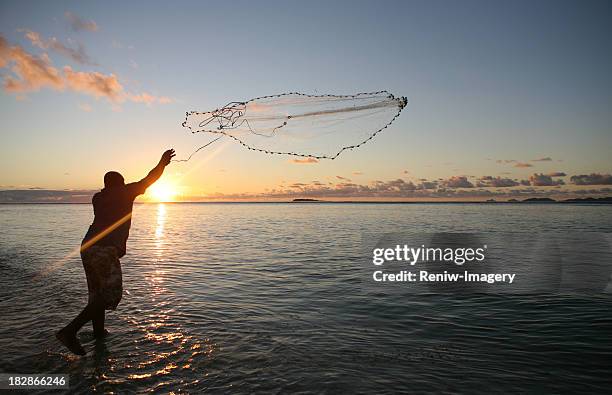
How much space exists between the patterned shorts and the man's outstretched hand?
197 cm

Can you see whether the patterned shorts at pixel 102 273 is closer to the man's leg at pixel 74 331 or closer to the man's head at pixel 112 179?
the man's leg at pixel 74 331

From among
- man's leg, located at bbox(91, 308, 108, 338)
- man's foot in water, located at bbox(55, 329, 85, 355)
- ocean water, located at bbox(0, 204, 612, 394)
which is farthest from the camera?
man's leg, located at bbox(91, 308, 108, 338)

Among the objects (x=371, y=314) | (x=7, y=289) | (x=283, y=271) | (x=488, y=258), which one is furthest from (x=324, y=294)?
(x=488, y=258)

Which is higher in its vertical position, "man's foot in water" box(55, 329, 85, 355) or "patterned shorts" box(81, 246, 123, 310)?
"patterned shorts" box(81, 246, 123, 310)

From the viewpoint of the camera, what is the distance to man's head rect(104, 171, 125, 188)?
848 centimetres

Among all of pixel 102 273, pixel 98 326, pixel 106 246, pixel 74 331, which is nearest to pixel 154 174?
pixel 106 246

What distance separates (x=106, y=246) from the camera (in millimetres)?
8164

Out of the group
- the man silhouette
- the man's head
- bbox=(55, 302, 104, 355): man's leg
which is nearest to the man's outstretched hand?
the man silhouette

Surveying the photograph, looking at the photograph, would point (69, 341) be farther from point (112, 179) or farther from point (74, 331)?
point (112, 179)

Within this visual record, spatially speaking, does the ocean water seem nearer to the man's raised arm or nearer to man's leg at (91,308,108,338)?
man's leg at (91,308,108,338)

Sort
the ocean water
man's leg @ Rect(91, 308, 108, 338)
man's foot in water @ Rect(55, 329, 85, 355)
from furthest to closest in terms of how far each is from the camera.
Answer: man's leg @ Rect(91, 308, 108, 338)
man's foot in water @ Rect(55, 329, 85, 355)
the ocean water

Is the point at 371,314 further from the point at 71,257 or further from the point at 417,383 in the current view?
the point at 71,257

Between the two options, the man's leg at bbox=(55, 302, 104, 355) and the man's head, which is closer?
the man's leg at bbox=(55, 302, 104, 355)

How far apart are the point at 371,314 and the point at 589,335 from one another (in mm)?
5575
